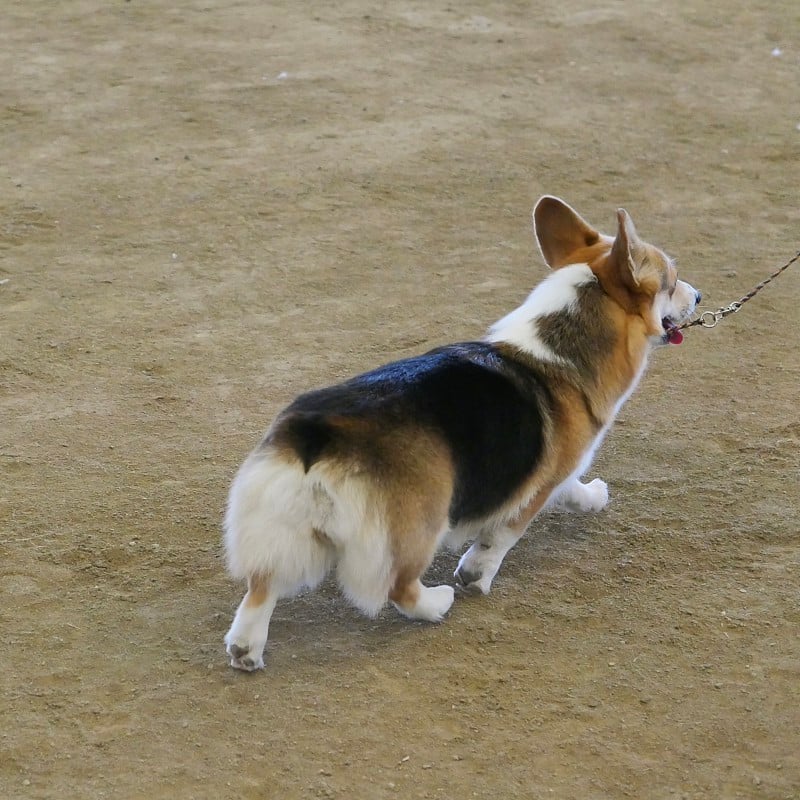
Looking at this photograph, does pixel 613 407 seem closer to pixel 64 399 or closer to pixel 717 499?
pixel 717 499

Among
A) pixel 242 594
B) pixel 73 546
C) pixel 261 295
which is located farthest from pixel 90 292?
pixel 242 594

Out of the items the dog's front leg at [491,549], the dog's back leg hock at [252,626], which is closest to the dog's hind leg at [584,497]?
the dog's front leg at [491,549]

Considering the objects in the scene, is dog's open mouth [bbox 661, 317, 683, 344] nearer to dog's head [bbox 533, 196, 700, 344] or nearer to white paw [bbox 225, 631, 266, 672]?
dog's head [bbox 533, 196, 700, 344]

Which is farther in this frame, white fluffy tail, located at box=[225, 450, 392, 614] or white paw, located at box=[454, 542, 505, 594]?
white paw, located at box=[454, 542, 505, 594]

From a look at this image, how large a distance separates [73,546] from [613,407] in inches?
73.2

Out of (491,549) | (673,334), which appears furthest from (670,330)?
(491,549)

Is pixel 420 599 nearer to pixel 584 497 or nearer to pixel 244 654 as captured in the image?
pixel 244 654

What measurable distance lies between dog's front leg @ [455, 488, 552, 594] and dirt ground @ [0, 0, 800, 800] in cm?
10

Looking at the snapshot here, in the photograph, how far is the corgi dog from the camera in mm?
3094

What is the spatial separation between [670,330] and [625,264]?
0.37 meters

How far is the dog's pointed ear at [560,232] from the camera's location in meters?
3.83

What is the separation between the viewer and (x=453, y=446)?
10.8 ft

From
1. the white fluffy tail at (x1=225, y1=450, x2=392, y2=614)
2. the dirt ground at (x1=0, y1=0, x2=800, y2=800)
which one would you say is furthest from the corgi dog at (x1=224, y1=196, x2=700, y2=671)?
the dirt ground at (x1=0, y1=0, x2=800, y2=800)

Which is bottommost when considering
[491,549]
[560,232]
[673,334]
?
[491,549]
